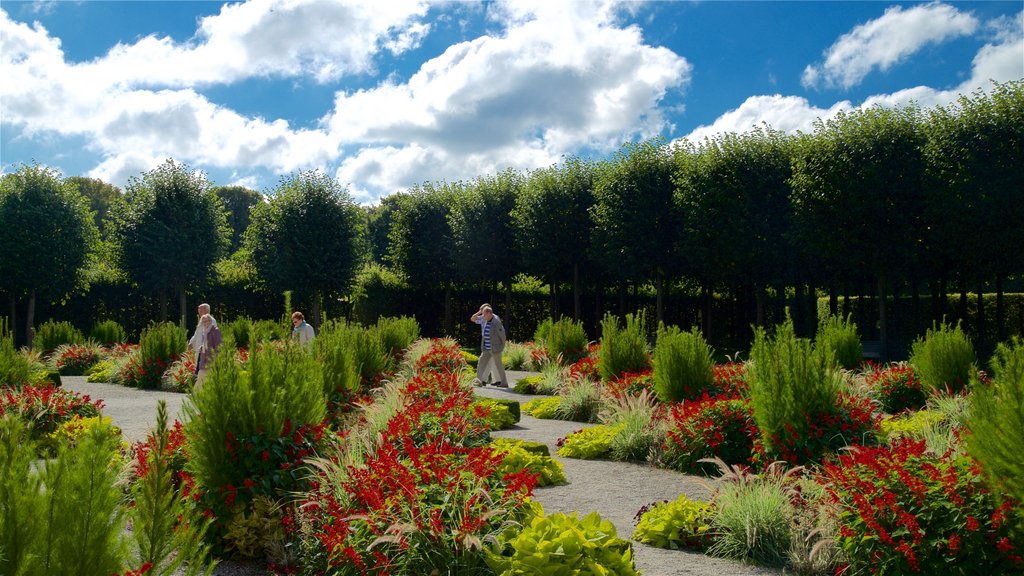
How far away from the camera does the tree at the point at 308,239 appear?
26.9m

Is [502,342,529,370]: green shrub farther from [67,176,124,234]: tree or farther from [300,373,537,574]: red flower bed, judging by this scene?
[67,176,124,234]: tree

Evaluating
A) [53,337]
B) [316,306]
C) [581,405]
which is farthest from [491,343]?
[53,337]

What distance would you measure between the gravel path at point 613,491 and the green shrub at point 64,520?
2.63 m

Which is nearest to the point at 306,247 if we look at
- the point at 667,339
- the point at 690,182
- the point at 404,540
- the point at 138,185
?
the point at 138,185

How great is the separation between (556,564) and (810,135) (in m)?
21.4

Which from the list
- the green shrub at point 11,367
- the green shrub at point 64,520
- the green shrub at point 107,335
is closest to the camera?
the green shrub at point 64,520

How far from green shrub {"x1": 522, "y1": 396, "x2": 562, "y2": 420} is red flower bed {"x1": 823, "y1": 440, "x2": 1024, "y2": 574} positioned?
670cm

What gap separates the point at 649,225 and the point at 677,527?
18.7 m

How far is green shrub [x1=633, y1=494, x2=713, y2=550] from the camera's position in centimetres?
514

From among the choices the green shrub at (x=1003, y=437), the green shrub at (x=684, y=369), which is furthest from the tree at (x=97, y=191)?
the green shrub at (x=1003, y=437)

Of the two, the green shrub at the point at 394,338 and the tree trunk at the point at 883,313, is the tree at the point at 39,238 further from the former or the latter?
the tree trunk at the point at 883,313

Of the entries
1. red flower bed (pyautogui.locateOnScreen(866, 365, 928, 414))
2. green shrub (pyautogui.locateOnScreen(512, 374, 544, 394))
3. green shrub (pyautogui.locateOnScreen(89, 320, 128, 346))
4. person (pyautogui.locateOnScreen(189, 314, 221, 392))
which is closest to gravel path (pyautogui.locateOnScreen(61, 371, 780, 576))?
person (pyautogui.locateOnScreen(189, 314, 221, 392))

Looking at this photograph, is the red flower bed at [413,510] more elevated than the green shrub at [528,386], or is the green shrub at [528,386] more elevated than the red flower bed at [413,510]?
the red flower bed at [413,510]

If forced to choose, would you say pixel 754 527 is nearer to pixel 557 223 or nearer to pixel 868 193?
pixel 868 193
